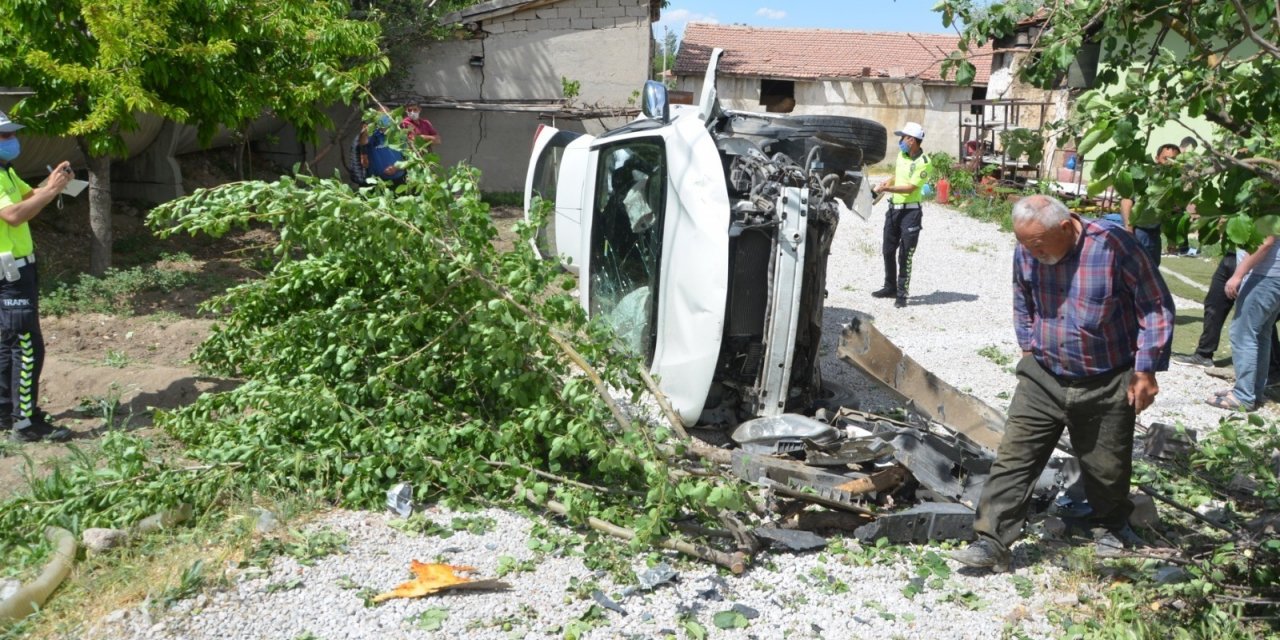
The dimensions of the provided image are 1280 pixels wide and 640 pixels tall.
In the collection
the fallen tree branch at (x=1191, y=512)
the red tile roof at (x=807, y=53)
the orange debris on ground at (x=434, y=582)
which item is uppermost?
the red tile roof at (x=807, y=53)

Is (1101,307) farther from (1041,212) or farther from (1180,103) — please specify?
(1180,103)

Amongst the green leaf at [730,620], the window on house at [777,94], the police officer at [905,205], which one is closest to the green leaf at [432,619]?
the green leaf at [730,620]

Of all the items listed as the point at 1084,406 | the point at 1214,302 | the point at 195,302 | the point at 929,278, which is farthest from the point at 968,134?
the point at 1084,406

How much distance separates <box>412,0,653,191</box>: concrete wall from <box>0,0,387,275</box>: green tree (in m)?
10.3

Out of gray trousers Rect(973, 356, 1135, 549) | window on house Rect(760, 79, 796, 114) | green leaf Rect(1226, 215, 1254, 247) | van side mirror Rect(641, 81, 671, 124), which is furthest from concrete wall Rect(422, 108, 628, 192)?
green leaf Rect(1226, 215, 1254, 247)

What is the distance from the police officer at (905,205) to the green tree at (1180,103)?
20.4 ft

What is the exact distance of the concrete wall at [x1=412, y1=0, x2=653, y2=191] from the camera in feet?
69.6

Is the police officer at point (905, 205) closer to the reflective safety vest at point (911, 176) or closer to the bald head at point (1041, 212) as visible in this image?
the reflective safety vest at point (911, 176)

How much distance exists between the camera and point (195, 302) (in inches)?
396

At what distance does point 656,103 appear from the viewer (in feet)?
22.2

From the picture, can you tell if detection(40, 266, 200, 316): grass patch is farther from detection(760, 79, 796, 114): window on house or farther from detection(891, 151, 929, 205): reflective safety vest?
detection(760, 79, 796, 114): window on house

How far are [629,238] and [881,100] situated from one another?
88.7 ft

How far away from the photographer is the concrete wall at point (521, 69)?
69.6ft

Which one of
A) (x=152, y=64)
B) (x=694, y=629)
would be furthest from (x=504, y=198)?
(x=694, y=629)
